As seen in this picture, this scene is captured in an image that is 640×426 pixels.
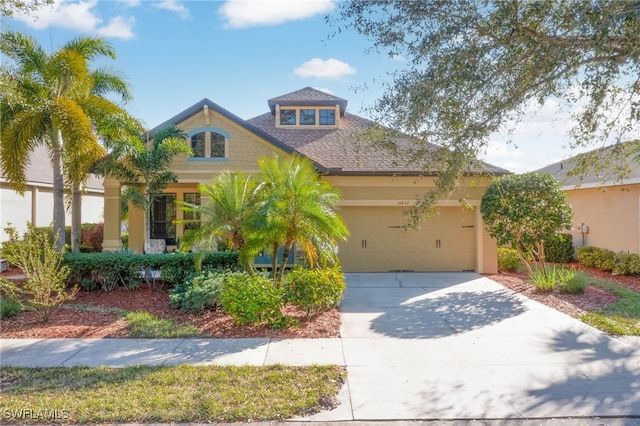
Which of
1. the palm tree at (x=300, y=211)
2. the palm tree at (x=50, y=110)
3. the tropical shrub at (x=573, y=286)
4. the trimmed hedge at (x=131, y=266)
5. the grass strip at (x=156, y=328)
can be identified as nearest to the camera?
the grass strip at (x=156, y=328)

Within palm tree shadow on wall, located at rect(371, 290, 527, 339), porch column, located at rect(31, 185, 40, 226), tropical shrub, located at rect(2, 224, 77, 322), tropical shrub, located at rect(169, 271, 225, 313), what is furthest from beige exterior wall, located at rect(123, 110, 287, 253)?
porch column, located at rect(31, 185, 40, 226)

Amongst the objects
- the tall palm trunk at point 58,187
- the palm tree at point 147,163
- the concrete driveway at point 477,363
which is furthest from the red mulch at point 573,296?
the tall palm trunk at point 58,187

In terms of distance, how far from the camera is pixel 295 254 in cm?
1271

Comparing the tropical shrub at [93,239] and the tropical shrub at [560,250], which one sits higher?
the tropical shrub at [93,239]

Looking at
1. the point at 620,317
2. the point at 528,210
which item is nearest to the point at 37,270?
the point at 528,210

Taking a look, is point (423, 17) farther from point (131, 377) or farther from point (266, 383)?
point (131, 377)

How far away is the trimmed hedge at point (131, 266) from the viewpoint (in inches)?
396

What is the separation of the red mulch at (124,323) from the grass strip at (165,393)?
1648 mm

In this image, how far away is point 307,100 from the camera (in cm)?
1711

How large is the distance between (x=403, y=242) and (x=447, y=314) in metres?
5.11

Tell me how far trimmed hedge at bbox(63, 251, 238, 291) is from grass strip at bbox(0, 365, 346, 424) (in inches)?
178

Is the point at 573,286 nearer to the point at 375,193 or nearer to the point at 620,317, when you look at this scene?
the point at 620,317

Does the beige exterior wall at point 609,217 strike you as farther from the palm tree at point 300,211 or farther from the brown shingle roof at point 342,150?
the palm tree at point 300,211

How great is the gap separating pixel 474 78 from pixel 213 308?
678cm
